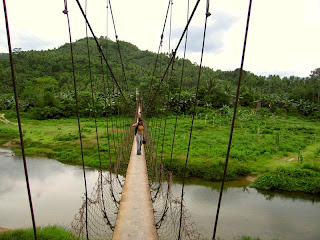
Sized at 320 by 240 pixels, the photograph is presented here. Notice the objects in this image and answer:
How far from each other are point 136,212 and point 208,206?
3.99m

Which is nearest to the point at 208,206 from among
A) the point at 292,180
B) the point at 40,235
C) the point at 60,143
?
the point at 292,180

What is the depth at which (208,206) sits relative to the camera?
18.4ft

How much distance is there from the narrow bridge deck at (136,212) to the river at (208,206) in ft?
8.35

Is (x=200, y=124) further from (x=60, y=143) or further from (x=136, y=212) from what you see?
(x=136, y=212)

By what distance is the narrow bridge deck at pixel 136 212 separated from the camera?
5.74 feet

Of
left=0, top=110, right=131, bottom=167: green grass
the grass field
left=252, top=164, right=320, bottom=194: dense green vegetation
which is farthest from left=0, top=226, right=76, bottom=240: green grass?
left=252, top=164, right=320, bottom=194: dense green vegetation

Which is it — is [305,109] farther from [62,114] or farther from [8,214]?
[8,214]

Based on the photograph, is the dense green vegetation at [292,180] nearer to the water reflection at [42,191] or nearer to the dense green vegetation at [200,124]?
the dense green vegetation at [200,124]

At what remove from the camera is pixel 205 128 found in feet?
44.4

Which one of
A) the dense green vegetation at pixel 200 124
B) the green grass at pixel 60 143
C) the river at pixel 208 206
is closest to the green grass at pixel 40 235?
the river at pixel 208 206

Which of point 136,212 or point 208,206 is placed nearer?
point 136,212

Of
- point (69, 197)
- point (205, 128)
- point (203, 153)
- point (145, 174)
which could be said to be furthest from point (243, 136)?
point (145, 174)

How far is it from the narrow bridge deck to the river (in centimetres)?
255

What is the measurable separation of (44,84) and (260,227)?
26.3 m
